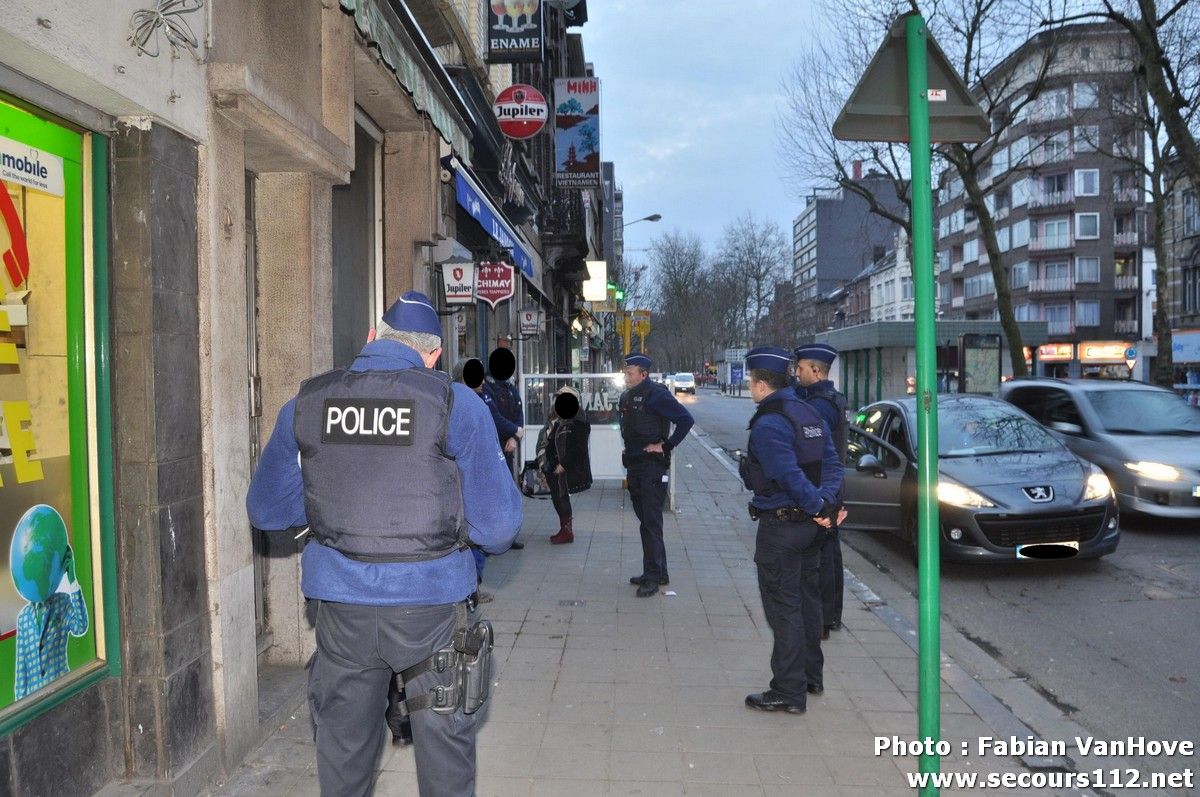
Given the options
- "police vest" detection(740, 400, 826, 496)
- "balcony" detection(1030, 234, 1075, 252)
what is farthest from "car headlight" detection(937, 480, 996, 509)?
"balcony" detection(1030, 234, 1075, 252)

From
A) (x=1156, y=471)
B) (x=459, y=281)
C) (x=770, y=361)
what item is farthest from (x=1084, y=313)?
(x=770, y=361)

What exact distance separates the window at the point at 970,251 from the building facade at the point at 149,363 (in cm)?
7208

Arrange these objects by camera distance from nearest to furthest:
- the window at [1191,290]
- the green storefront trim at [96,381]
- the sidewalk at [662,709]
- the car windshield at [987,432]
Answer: the green storefront trim at [96,381], the sidewalk at [662,709], the car windshield at [987,432], the window at [1191,290]

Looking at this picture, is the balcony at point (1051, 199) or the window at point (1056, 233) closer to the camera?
the balcony at point (1051, 199)

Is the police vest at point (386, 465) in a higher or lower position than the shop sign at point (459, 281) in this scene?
lower

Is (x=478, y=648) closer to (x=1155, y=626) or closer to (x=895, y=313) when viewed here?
(x=1155, y=626)

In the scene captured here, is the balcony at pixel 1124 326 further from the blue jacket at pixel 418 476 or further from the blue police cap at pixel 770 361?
the blue jacket at pixel 418 476

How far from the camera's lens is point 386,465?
282 centimetres

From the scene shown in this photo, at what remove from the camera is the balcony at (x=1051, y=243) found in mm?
62031

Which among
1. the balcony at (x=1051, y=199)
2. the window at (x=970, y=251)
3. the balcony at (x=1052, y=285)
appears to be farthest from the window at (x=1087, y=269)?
the window at (x=970, y=251)

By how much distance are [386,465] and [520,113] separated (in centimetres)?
1069

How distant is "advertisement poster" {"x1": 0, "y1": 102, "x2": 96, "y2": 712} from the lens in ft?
9.73

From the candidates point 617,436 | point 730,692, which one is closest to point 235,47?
point 730,692

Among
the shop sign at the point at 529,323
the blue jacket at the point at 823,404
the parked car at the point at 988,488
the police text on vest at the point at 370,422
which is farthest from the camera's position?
the shop sign at the point at 529,323
